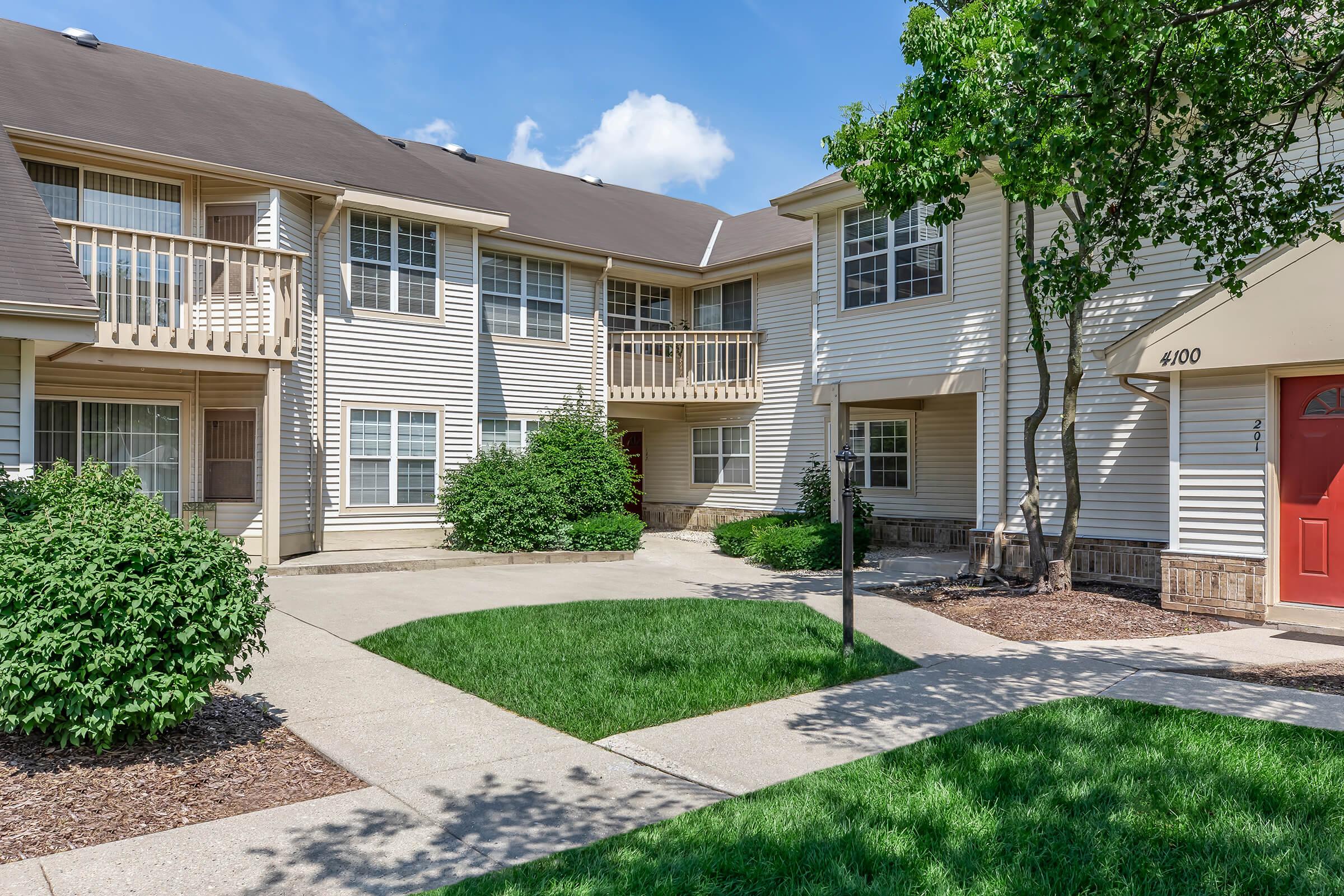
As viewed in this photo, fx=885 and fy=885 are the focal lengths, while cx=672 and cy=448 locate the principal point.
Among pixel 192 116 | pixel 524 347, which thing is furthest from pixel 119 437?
pixel 524 347

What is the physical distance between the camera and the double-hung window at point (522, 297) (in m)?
17.9

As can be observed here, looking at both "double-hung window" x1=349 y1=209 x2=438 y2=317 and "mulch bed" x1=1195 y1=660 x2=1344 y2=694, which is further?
"double-hung window" x1=349 y1=209 x2=438 y2=317

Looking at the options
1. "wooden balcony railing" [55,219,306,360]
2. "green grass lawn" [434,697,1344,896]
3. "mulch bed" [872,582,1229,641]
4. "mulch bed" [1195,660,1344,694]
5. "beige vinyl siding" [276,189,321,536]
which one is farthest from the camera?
"beige vinyl siding" [276,189,321,536]

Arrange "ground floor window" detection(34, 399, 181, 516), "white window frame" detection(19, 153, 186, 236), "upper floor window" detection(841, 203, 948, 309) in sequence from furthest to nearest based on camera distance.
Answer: "upper floor window" detection(841, 203, 948, 309) < "ground floor window" detection(34, 399, 181, 516) < "white window frame" detection(19, 153, 186, 236)

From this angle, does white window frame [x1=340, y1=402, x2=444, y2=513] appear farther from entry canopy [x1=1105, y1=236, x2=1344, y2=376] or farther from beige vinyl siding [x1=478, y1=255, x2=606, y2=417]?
entry canopy [x1=1105, y1=236, x2=1344, y2=376]

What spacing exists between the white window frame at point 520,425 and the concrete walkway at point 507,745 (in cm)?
793

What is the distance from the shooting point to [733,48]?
21766mm

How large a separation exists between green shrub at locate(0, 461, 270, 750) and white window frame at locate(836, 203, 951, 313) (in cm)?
1139

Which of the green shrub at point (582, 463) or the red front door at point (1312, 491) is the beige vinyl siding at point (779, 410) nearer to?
the green shrub at point (582, 463)

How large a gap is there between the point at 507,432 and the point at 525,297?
9.33ft

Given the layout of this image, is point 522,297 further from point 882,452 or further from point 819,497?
point 882,452

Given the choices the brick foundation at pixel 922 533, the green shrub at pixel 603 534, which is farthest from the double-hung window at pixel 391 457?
the brick foundation at pixel 922 533

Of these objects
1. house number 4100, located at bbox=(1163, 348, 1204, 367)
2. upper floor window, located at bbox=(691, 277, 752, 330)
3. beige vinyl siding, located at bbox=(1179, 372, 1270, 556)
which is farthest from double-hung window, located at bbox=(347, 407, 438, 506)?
beige vinyl siding, located at bbox=(1179, 372, 1270, 556)

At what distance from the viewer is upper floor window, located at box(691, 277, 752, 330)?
20.6 metres
